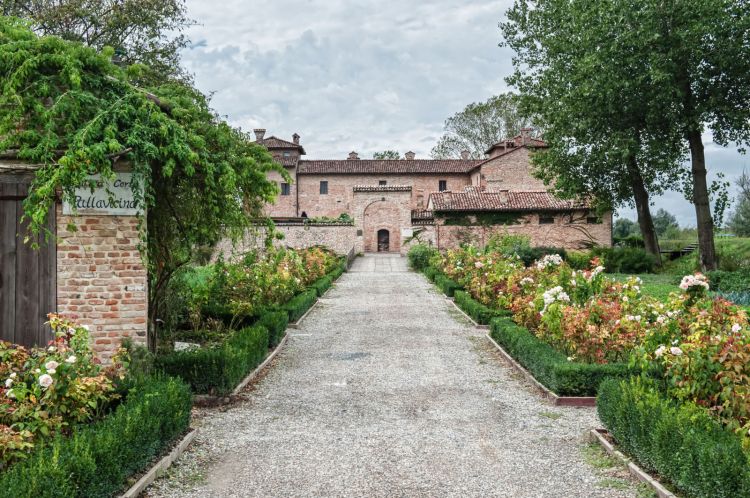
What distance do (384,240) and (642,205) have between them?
18.4 meters

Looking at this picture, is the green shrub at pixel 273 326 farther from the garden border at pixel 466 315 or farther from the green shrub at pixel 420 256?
the green shrub at pixel 420 256

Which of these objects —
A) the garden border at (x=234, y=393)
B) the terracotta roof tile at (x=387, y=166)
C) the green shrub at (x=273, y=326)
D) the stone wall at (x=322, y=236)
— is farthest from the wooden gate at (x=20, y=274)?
the terracotta roof tile at (x=387, y=166)

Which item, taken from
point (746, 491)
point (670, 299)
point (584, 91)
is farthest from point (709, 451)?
point (584, 91)

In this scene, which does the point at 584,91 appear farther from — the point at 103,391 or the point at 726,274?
the point at 103,391

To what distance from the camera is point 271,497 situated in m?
4.25

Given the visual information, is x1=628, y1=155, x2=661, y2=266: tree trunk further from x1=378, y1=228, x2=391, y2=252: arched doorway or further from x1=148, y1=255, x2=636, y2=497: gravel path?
x1=378, y1=228, x2=391, y2=252: arched doorway

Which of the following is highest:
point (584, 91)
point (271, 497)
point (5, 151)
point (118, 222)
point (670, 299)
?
point (584, 91)

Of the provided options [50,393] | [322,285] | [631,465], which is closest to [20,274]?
[50,393]

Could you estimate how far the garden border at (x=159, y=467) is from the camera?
163 inches

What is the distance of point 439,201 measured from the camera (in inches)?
1271

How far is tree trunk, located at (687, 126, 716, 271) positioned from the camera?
790 inches

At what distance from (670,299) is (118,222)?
19.7 feet

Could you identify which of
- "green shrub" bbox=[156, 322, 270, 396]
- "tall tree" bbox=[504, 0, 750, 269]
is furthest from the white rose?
"tall tree" bbox=[504, 0, 750, 269]

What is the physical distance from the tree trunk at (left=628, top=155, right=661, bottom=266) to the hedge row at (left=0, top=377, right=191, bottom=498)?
21872mm
